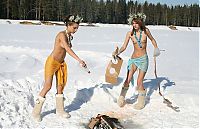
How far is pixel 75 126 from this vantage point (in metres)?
4.54

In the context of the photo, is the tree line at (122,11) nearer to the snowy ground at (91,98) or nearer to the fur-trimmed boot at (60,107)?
the snowy ground at (91,98)

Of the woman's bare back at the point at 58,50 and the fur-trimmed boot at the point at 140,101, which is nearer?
the woman's bare back at the point at 58,50

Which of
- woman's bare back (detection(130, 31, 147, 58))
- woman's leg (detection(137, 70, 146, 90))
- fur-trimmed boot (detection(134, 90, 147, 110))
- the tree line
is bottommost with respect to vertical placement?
fur-trimmed boot (detection(134, 90, 147, 110))

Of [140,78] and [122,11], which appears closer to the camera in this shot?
[140,78]

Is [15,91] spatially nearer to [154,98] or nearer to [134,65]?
[134,65]

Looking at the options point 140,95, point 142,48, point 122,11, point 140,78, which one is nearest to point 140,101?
point 140,95

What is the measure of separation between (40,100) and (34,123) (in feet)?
1.12

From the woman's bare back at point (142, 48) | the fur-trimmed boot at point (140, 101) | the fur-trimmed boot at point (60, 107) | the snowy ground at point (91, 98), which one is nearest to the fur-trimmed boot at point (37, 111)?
the snowy ground at point (91, 98)

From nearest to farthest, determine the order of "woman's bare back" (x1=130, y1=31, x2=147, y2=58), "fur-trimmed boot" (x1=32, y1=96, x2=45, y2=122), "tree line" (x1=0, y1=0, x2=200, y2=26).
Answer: "fur-trimmed boot" (x1=32, y1=96, x2=45, y2=122), "woman's bare back" (x1=130, y1=31, x2=147, y2=58), "tree line" (x1=0, y1=0, x2=200, y2=26)

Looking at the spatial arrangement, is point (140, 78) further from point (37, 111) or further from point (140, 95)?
point (37, 111)

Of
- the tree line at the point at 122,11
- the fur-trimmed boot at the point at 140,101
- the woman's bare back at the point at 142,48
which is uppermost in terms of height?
the tree line at the point at 122,11

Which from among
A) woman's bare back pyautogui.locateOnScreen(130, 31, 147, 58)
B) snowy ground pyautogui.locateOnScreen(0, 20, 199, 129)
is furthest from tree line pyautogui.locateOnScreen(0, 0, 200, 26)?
woman's bare back pyautogui.locateOnScreen(130, 31, 147, 58)

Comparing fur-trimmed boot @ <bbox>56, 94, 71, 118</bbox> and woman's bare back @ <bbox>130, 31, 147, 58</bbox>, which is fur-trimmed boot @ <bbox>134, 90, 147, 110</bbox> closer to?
woman's bare back @ <bbox>130, 31, 147, 58</bbox>

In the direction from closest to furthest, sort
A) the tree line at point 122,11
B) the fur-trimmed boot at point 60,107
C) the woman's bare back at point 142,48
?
the fur-trimmed boot at point 60,107, the woman's bare back at point 142,48, the tree line at point 122,11
